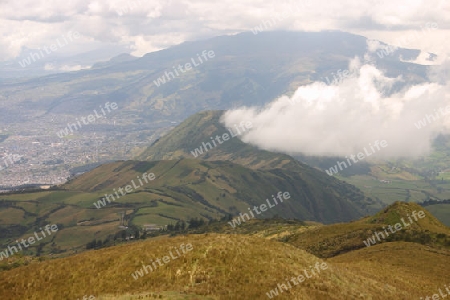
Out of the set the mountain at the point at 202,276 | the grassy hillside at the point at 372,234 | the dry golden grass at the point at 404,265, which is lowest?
the grassy hillside at the point at 372,234

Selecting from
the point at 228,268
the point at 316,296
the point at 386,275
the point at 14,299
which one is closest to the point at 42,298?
the point at 14,299

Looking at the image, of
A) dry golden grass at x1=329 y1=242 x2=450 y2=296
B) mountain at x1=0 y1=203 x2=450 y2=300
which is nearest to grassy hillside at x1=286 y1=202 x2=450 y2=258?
→ dry golden grass at x1=329 y1=242 x2=450 y2=296

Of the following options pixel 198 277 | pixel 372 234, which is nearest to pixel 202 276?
pixel 198 277

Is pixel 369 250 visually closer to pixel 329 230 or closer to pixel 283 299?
pixel 329 230

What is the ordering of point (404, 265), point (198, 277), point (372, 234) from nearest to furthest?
1. point (198, 277)
2. point (404, 265)
3. point (372, 234)

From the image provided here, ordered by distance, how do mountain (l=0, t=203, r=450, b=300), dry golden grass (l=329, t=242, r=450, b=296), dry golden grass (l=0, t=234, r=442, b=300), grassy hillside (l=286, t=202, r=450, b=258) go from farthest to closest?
grassy hillside (l=286, t=202, r=450, b=258) → dry golden grass (l=329, t=242, r=450, b=296) → dry golden grass (l=0, t=234, r=442, b=300) → mountain (l=0, t=203, r=450, b=300)

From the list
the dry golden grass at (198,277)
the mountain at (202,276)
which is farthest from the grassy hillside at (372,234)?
the dry golden grass at (198,277)

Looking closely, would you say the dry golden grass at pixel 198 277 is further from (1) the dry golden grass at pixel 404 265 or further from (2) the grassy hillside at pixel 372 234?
(2) the grassy hillside at pixel 372 234

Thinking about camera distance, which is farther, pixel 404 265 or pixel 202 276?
pixel 404 265

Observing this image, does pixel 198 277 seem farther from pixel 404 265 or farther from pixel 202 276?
pixel 404 265

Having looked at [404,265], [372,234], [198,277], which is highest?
[198,277]

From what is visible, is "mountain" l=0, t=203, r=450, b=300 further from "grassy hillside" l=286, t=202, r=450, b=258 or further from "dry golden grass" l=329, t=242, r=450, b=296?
"grassy hillside" l=286, t=202, r=450, b=258
